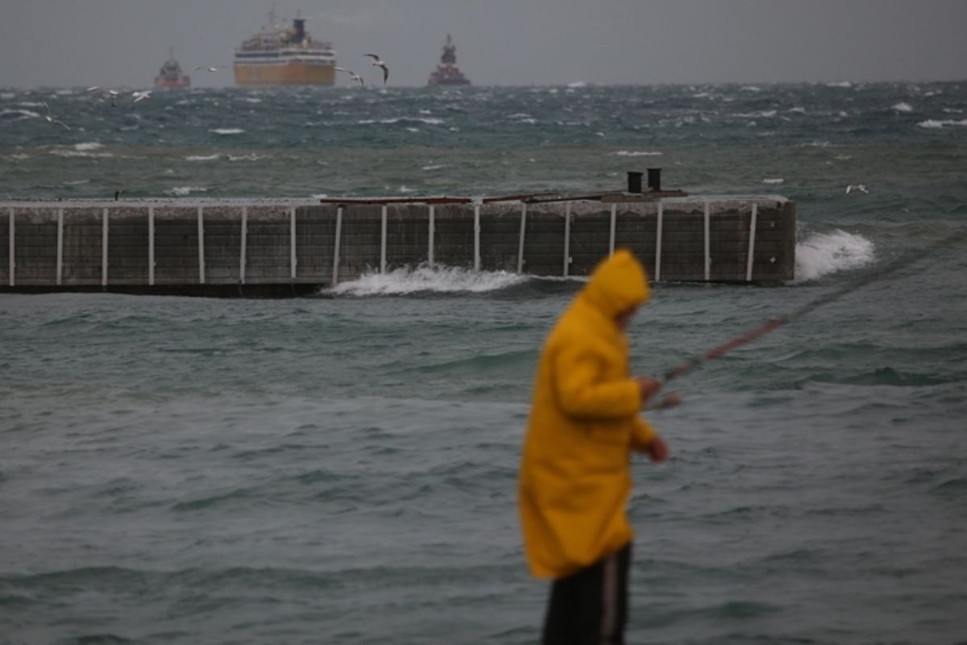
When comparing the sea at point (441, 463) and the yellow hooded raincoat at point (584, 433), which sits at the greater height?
the yellow hooded raincoat at point (584, 433)

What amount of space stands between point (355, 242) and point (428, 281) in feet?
4.12

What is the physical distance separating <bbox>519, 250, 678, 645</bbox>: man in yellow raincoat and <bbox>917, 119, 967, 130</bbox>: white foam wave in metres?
81.8

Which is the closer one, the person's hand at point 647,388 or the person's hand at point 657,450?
the person's hand at point 647,388

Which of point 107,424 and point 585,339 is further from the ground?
point 585,339

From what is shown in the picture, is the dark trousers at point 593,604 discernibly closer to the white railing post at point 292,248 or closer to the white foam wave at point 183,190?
the white railing post at point 292,248

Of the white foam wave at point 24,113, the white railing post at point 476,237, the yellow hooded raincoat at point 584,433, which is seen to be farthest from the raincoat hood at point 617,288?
the white foam wave at point 24,113

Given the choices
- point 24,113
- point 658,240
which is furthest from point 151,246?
point 24,113

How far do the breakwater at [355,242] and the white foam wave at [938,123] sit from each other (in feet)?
206

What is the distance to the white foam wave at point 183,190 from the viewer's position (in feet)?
150

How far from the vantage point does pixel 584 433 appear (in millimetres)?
6074

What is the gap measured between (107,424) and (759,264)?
12590mm

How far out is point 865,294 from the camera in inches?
952

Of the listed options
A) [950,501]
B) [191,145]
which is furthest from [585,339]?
[191,145]

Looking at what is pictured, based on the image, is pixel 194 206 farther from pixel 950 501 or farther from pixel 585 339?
pixel 585 339
